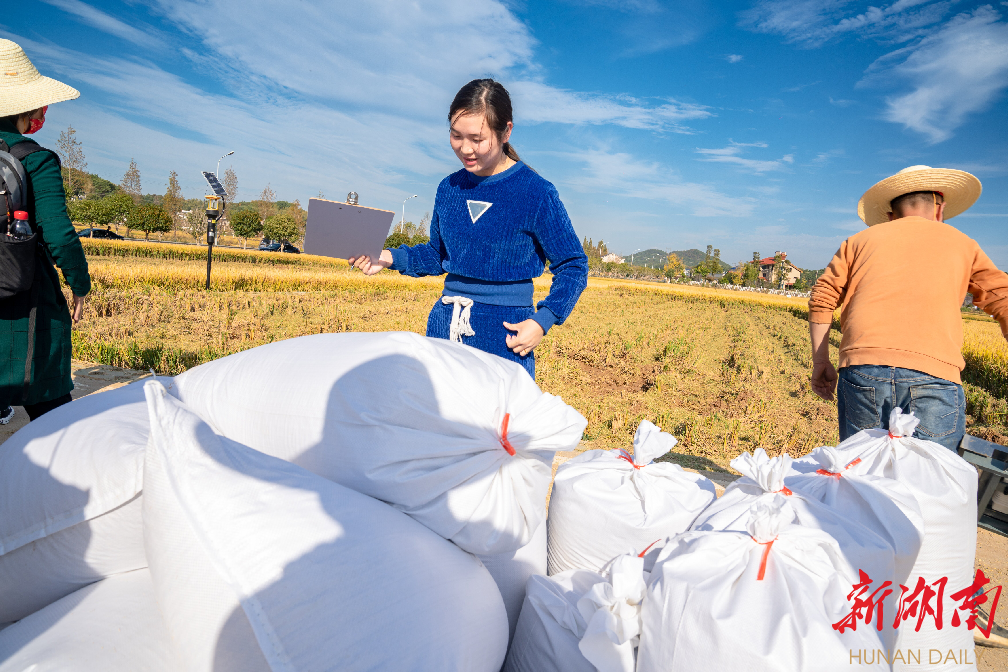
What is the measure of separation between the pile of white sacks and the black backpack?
76 cm

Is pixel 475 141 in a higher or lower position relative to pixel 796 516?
higher

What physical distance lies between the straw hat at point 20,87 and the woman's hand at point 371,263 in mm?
1104

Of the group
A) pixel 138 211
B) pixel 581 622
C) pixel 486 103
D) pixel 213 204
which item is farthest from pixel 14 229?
pixel 138 211

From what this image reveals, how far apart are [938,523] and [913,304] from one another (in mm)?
808

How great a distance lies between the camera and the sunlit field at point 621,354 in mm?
4453

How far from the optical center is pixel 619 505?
1.46 meters

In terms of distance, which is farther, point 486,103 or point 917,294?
point 917,294

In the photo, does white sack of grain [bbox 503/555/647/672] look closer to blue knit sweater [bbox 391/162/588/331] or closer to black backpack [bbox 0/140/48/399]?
blue knit sweater [bbox 391/162/588/331]

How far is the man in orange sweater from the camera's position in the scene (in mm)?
1788

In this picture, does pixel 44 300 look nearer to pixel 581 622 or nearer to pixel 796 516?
pixel 581 622

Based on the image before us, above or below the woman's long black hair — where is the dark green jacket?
below

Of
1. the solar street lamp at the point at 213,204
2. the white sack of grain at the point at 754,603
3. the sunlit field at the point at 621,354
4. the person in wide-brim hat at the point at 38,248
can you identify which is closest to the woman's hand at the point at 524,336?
the white sack of grain at the point at 754,603

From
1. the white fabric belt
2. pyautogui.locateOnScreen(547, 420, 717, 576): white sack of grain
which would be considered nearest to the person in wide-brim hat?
the white fabric belt

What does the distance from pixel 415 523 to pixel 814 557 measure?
756 mm
